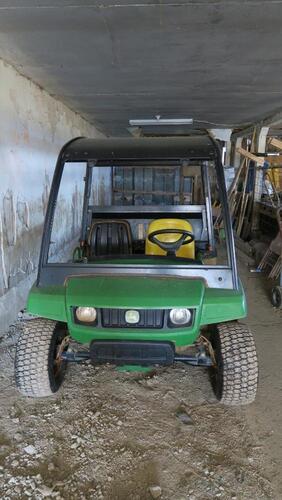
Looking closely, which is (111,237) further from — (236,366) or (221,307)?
(236,366)

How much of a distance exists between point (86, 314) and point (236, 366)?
90 centimetres

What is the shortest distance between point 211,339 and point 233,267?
0.62m

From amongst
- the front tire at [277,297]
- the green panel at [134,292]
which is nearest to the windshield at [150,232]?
the green panel at [134,292]

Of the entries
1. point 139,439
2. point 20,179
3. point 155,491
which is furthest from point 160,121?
point 155,491

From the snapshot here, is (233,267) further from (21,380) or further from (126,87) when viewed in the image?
(126,87)

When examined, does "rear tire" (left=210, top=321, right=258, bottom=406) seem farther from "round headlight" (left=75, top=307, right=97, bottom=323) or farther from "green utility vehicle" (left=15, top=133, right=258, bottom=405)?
"round headlight" (left=75, top=307, right=97, bottom=323)

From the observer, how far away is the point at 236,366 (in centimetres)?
209

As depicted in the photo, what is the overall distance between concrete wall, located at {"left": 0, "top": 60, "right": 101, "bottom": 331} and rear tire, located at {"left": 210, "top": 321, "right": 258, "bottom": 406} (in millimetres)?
1964

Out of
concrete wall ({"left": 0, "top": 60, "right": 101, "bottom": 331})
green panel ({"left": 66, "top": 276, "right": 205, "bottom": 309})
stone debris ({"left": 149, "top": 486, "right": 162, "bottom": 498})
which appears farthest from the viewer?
concrete wall ({"left": 0, "top": 60, "right": 101, "bottom": 331})

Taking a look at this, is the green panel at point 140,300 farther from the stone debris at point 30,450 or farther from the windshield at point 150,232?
the stone debris at point 30,450

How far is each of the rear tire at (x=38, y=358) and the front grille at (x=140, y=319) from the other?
0.48 meters

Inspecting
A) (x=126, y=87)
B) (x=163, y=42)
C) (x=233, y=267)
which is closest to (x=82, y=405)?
(x=233, y=267)

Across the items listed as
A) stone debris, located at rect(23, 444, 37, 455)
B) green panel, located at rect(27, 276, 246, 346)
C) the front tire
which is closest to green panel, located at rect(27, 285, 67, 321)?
green panel, located at rect(27, 276, 246, 346)

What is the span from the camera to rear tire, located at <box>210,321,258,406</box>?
82.4 inches
